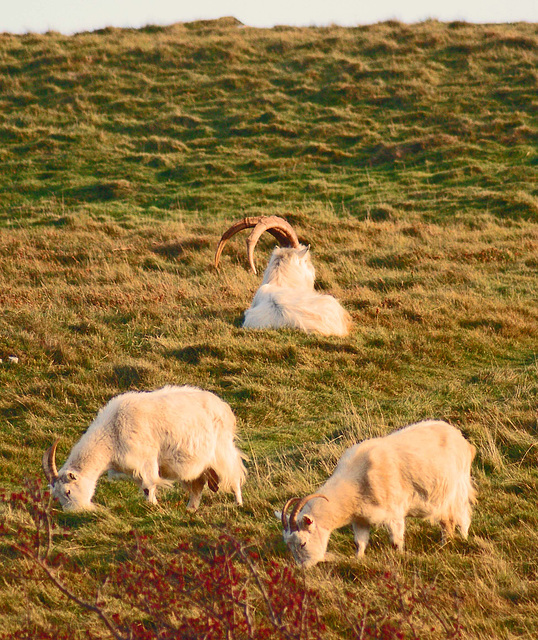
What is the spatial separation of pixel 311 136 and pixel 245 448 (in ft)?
71.3

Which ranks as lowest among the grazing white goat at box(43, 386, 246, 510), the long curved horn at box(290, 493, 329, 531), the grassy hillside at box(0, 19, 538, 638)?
the grassy hillside at box(0, 19, 538, 638)

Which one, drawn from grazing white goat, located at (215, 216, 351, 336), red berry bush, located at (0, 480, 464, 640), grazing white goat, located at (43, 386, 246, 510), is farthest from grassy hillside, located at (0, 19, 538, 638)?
grazing white goat, located at (215, 216, 351, 336)

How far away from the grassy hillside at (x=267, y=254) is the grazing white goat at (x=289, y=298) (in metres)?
0.44

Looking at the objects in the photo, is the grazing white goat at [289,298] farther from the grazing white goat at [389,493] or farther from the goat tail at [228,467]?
the grazing white goat at [389,493]

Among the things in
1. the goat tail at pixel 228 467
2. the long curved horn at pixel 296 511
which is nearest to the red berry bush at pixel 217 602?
the long curved horn at pixel 296 511

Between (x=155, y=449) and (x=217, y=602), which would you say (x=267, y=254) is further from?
(x=217, y=602)

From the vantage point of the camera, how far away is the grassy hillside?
5.97 metres

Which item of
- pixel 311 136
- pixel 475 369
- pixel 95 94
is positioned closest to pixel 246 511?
pixel 475 369

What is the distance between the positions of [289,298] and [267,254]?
5050 millimetres

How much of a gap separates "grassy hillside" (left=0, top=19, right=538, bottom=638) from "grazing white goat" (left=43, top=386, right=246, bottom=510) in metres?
0.29

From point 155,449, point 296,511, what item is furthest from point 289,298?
point 296,511

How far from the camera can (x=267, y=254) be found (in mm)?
16859

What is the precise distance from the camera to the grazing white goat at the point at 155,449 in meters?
5.98

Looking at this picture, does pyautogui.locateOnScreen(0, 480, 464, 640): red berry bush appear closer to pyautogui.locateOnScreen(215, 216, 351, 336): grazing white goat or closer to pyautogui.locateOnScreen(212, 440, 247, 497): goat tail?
pyautogui.locateOnScreen(212, 440, 247, 497): goat tail
